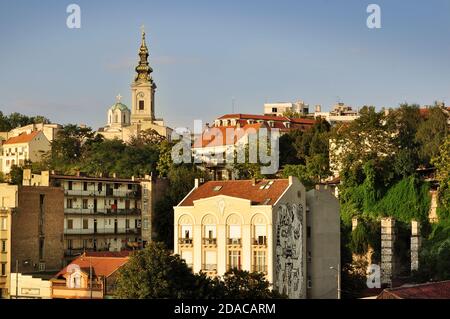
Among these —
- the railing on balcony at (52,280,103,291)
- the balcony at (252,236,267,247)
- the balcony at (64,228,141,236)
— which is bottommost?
the railing on balcony at (52,280,103,291)

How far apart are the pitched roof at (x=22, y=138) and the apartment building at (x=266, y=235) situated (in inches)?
2167

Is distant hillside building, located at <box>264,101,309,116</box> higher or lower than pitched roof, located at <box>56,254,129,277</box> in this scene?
higher

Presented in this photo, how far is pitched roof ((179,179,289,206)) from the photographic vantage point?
4981 cm

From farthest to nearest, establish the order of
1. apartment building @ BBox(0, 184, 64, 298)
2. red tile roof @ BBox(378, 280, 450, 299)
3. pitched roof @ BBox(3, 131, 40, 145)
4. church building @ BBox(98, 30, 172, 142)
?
church building @ BBox(98, 30, 172, 142) → pitched roof @ BBox(3, 131, 40, 145) → apartment building @ BBox(0, 184, 64, 298) → red tile roof @ BBox(378, 280, 450, 299)

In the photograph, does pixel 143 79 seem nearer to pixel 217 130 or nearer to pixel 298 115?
pixel 298 115

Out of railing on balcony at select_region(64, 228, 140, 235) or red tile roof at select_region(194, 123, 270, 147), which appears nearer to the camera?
railing on balcony at select_region(64, 228, 140, 235)

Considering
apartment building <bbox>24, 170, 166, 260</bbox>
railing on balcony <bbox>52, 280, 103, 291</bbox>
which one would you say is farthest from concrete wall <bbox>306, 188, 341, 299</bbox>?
apartment building <bbox>24, 170, 166, 260</bbox>

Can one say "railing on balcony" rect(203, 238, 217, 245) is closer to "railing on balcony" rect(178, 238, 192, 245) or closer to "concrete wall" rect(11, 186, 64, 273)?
"railing on balcony" rect(178, 238, 192, 245)

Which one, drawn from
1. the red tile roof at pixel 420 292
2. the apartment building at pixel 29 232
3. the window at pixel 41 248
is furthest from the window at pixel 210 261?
the red tile roof at pixel 420 292

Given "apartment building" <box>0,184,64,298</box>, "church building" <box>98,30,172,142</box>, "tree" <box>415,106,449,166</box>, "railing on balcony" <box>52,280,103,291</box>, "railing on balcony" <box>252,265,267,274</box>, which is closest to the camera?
"railing on balcony" <box>52,280,103,291</box>

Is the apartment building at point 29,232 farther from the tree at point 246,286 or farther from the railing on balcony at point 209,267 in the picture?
the tree at point 246,286

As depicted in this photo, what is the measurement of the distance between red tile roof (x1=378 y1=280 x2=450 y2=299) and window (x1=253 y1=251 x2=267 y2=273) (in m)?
14.9

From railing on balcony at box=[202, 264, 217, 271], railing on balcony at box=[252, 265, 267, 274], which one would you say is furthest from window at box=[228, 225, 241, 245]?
railing on balcony at box=[252, 265, 267, 274]
